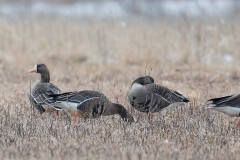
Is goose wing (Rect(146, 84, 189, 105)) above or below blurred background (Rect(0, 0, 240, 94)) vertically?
below

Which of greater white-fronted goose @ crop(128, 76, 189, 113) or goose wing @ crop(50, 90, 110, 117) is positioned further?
greater white-fronted goose @ crop(128, 76, 189, 113)

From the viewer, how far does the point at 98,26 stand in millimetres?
20562

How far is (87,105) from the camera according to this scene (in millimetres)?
9750

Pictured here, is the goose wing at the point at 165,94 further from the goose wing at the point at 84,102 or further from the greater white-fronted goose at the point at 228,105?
the greater white-fronted goose at the point at 228,105

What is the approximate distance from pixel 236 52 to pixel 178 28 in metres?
2.14

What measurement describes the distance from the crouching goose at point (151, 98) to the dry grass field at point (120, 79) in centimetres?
18

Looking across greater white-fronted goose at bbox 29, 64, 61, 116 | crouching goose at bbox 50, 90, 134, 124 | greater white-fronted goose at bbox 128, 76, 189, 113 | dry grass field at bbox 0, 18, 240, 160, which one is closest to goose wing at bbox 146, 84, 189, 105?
greater white-fronted goose at bbox 128, 76, 189, 113

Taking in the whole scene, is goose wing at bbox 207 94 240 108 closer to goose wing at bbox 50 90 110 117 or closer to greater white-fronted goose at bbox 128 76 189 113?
greater white-fronted goose at bbox 128 76 189 113

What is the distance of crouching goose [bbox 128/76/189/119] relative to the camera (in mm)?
10141

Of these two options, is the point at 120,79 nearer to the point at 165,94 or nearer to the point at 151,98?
the point at 165,94

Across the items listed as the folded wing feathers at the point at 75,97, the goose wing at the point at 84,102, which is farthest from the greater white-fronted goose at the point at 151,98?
the folded wing feathers at the point at 75,97

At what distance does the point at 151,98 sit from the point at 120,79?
5.45 metres

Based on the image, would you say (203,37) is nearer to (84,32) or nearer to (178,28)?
(178,28)

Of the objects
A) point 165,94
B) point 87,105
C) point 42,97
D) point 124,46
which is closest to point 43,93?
point 42,97
